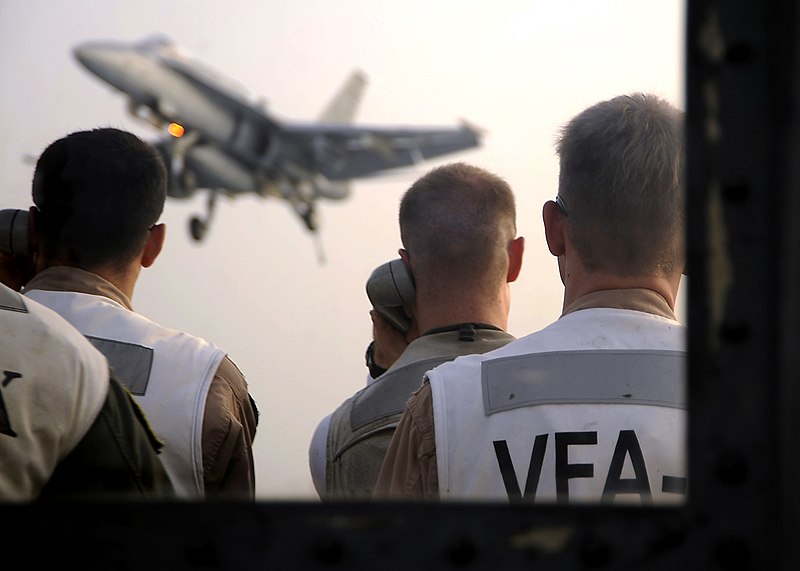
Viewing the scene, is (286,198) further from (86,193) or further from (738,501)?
(738,501)

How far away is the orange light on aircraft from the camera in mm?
24828

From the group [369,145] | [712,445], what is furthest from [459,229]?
[369,145]

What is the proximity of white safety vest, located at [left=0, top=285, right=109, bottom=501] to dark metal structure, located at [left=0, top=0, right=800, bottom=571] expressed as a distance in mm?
667

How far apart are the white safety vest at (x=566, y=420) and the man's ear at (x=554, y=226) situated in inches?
→ 11.8

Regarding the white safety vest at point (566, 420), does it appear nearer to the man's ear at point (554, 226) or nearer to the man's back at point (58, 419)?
the man's ear at point (554, 226)

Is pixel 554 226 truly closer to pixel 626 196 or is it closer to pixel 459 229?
pixel 626 196

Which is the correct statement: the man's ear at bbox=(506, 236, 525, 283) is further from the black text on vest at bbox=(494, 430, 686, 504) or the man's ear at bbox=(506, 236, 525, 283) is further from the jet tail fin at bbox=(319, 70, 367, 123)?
the jet tail fin at bbox=(319, 70, 367, 123)

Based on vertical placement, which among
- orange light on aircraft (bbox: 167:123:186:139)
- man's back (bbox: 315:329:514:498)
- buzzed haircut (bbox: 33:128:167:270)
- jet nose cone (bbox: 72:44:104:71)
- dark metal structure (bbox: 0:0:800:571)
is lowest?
man's back (bbox: 315:329:514:498)

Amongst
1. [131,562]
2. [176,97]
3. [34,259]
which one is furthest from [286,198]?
[131,562]

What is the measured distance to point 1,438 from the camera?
151cm

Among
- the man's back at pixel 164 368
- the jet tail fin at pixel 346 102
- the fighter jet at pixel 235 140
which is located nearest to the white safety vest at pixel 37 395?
the man's back at pixel 164 368

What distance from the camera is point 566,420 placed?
190cm

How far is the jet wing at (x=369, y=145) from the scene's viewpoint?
3000 centimetres

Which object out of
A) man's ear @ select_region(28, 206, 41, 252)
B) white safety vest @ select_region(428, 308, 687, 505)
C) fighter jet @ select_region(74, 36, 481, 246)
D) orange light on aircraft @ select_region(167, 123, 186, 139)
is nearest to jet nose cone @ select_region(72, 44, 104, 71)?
fighter jet @ select_region(74, 36, 481, 246)
